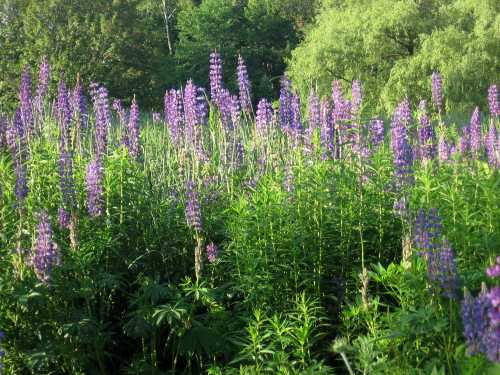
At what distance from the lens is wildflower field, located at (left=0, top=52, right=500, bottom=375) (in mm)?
3443

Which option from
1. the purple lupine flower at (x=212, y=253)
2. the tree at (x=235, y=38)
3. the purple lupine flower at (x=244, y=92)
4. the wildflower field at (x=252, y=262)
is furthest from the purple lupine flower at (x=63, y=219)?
the tree at (x=235, y=38)

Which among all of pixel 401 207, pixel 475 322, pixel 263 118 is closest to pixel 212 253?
pixel 401 207

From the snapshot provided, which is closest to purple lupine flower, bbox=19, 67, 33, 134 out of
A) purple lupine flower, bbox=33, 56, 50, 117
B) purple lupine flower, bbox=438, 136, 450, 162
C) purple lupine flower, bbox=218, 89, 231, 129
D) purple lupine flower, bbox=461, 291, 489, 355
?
purple lupine flower, bbox=33, 56, 50, 117

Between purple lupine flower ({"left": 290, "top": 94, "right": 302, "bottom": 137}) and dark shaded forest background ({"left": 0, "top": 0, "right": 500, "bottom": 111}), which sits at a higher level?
dark shaded forest background ({"left": 0, "top": 0, "right": 500, "bottom": 111})

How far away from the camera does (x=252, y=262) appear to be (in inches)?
156

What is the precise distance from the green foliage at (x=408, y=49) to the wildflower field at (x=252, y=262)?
722 inches

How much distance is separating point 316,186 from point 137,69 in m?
26.2

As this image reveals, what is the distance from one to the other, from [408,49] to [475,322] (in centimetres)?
2448

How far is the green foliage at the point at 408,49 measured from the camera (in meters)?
22.7

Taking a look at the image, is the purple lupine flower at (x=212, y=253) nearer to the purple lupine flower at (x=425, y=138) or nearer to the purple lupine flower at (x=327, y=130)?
the purple lupine flower at (x=327, y=130)

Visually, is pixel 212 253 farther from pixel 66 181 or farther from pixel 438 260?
pixel 438 260

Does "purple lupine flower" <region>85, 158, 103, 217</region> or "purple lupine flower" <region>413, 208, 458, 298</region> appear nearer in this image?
"purple lupine flower" <region>413, 208, 458, 298</region>

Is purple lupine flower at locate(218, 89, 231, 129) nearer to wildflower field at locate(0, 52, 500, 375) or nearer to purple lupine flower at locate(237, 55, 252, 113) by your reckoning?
purple lupine flower at locate(237, 55, 252, 113)

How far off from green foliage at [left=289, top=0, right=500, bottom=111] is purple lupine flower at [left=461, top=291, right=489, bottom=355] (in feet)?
66.7
